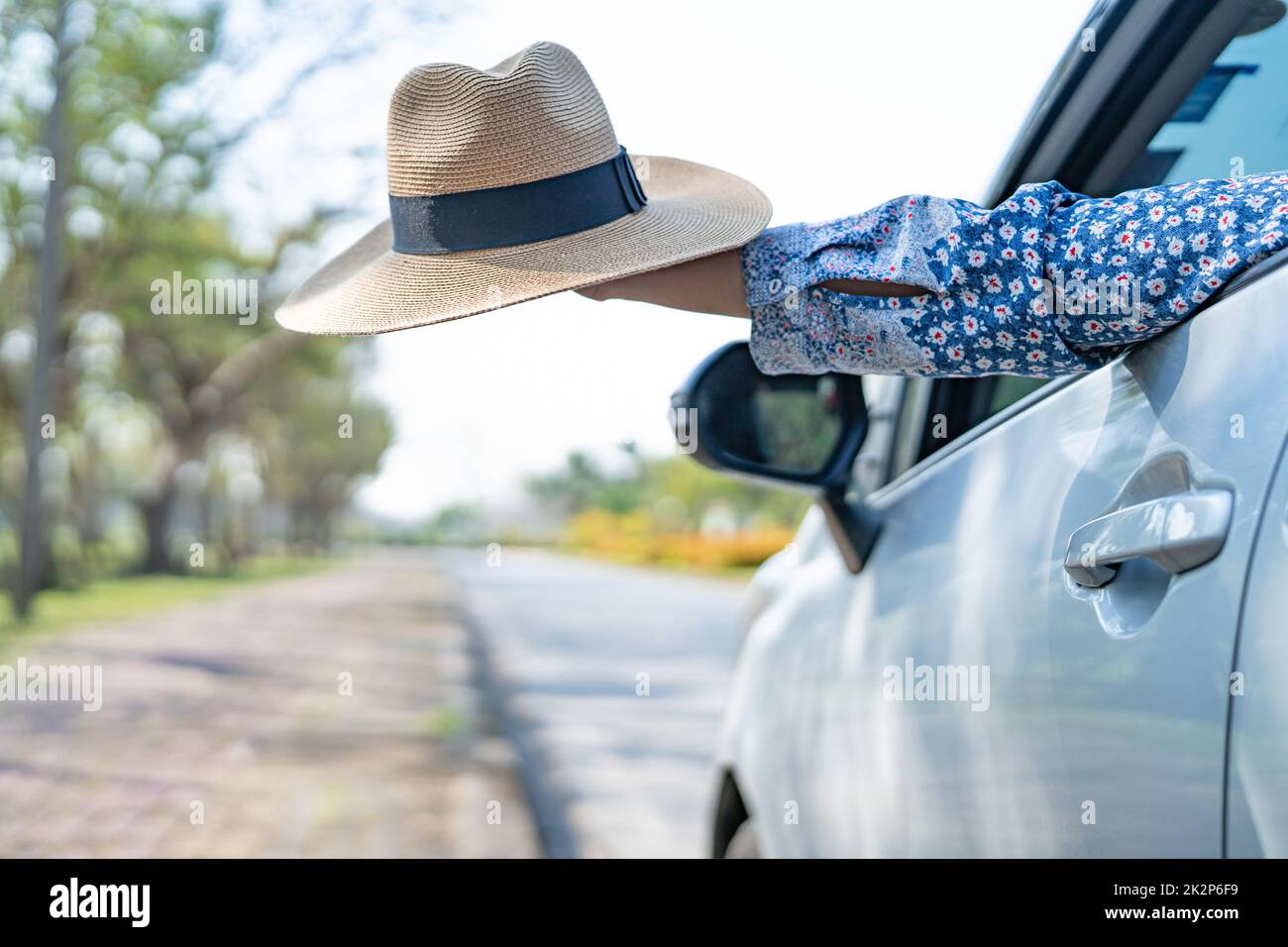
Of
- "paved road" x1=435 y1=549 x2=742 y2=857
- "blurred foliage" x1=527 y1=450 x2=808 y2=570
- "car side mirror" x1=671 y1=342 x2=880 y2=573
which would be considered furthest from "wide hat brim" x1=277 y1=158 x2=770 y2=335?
"blurred foliage" x1=527 y1=450 x2=808 y2=570

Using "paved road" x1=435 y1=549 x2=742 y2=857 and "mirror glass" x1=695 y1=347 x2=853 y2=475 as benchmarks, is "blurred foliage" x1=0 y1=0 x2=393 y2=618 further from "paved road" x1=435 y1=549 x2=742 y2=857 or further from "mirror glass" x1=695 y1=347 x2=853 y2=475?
"mirror glass" x1=695 y1=347 x2=853 y2=475

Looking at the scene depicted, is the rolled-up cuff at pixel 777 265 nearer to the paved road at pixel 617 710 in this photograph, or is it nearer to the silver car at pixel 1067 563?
the silver car at pixel 1067 563

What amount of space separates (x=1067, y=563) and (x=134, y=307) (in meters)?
21.3

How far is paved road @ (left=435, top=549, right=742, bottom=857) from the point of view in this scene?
574cm

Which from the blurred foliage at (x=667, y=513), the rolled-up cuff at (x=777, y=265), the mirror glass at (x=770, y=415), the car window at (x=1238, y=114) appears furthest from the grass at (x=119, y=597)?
the car window at (x=1238, y=114)

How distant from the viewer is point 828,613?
2.26 m

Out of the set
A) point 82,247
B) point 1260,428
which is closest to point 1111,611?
point 1260,428

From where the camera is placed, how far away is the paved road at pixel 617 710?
18.8 feet

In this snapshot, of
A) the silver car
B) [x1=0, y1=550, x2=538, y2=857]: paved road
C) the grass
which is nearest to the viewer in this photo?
the silver car

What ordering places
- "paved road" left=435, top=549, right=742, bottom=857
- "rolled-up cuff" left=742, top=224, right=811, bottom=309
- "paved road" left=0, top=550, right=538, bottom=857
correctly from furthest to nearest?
"paved road" left=435, top=549, right=742, bottom=857
"paved road" left=0, top=550, right=538, bottom=857
"rolled-up cuff" left=742, top=224, right=811, bottom=309

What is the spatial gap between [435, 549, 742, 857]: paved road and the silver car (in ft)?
3.64

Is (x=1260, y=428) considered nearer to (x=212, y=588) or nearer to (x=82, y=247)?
(x=82, y=247)

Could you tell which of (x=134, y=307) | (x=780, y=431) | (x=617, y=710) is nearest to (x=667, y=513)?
(x=134, y=307)

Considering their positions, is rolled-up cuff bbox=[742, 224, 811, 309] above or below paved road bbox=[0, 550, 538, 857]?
above
